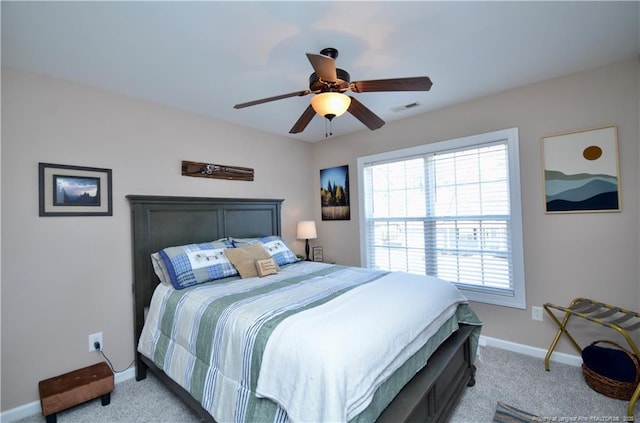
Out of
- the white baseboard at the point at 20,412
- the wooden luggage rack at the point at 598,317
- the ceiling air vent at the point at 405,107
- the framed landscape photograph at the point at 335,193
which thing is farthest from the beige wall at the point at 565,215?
the white baseboard at the point at 20,412

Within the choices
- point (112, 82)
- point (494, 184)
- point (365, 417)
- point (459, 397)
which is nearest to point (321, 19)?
point (112, 82)

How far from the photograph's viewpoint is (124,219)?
260cm

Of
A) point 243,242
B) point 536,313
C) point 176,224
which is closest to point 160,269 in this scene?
point 176,224

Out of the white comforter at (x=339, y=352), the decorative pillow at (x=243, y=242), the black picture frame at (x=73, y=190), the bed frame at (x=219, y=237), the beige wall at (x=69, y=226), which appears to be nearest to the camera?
the white comforter at (x=339, y=352)

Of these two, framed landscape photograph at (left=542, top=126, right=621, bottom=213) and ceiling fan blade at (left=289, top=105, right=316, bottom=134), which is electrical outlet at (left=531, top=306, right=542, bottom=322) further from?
ceiling fan blade at (left=289, top=105, right=316, bottom=134)

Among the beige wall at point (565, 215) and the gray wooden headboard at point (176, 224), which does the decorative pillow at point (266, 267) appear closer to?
the gray wooden headboard at point (176, 224)

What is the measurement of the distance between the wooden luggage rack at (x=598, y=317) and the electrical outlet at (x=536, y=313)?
0.32ft

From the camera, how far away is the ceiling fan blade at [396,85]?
168cm

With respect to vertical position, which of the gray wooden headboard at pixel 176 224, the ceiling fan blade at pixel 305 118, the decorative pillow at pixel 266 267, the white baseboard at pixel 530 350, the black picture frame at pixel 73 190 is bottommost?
the white baseboard at pixel 530 350

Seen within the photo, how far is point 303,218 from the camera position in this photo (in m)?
4.37

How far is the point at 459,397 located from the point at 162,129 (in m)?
3.49

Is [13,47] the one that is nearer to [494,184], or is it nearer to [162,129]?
[162,129]

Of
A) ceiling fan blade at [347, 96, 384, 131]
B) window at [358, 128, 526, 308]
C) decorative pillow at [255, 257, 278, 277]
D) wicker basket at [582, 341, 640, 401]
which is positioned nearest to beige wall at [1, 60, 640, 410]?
window at [358, 128, 526, 308]

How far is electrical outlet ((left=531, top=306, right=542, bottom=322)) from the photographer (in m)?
2.69
